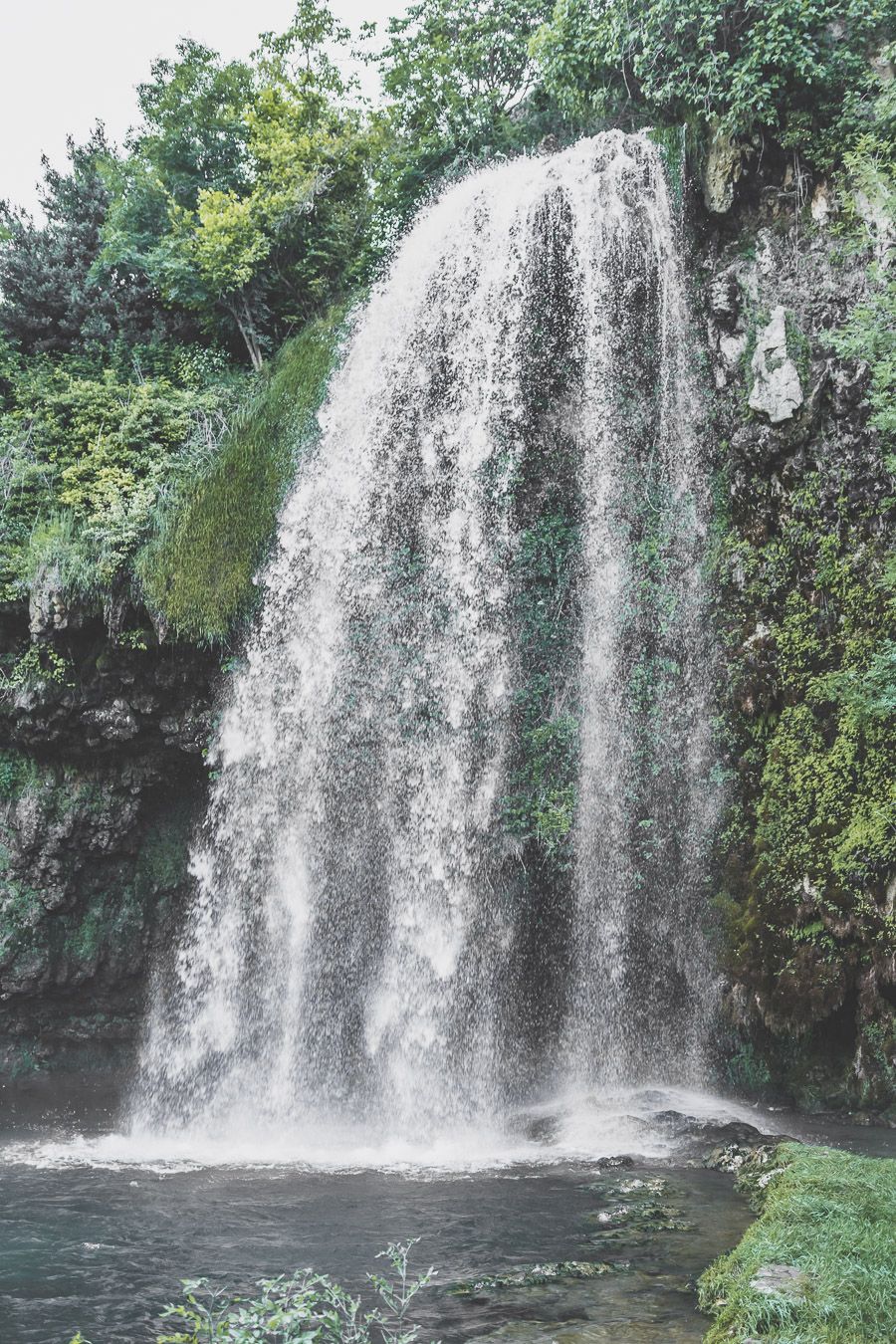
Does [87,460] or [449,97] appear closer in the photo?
[87,460]

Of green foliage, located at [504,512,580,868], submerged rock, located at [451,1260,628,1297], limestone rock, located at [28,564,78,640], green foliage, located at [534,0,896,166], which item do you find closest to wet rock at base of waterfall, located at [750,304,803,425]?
green foliage, located at [534,0,896,166]

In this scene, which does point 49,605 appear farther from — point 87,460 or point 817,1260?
point 817,1260

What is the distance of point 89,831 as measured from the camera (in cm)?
1212

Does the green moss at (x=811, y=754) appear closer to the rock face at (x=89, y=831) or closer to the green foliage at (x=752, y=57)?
the green foliage at (x=752, y=57)

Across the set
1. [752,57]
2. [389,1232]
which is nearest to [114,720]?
[389,1232]

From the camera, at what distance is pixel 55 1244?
6.10 m

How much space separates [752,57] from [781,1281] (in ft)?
42.0

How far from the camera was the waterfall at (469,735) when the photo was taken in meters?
10.3

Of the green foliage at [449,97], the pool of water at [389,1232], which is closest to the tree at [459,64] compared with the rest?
the green foliage at [449,97]

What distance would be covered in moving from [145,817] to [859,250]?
36.5ft

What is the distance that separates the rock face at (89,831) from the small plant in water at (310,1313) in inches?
299

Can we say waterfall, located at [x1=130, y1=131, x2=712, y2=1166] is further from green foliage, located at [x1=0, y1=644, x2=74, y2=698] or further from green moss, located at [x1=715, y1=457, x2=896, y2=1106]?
green foliage, located at [x1=0, y1=644, x2=74, y2=698]

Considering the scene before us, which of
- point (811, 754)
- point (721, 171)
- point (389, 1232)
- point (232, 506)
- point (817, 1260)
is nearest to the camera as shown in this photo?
point (817, 1260)

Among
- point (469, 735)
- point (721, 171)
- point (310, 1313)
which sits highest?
point (721, 171)
